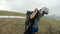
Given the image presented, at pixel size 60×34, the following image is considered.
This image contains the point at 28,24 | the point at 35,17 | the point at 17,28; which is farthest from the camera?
the point at 17,28

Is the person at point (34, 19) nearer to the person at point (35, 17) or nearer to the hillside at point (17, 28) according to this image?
the person at point (35, 17)

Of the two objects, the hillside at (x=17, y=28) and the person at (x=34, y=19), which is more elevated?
the person at (x=34, y=19)

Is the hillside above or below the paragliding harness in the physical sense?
below

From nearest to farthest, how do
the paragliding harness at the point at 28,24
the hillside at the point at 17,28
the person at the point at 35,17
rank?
the person at the point at 35,17 < the paragliding harness at the point at 28,24 < the hillside at the point at 17,28

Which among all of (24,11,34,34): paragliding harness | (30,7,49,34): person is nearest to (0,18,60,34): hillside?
(24,11,34,34): paragliding harness

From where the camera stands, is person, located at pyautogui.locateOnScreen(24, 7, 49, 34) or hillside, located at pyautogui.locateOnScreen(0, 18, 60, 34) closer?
person, located at pyautogui.locateOnScreen(24, 7, 49, 34)

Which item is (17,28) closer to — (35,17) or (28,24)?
(28,24)

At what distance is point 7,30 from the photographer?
12.1m

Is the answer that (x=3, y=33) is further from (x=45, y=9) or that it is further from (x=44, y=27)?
(x=45, y=9)

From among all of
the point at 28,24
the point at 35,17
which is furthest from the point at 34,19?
the point at 28,24

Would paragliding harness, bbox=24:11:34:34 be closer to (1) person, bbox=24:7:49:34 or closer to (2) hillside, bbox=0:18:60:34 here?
(1) person, bbox=24:7:49:34

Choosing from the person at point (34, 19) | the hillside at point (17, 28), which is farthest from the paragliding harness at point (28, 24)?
the hillside at point (17, 28)

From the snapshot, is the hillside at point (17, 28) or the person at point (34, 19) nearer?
the person at point (34, 19)

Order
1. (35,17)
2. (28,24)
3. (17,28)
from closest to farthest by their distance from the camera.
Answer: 1. (35,17)
2. (28,24)
3. (17,28)
